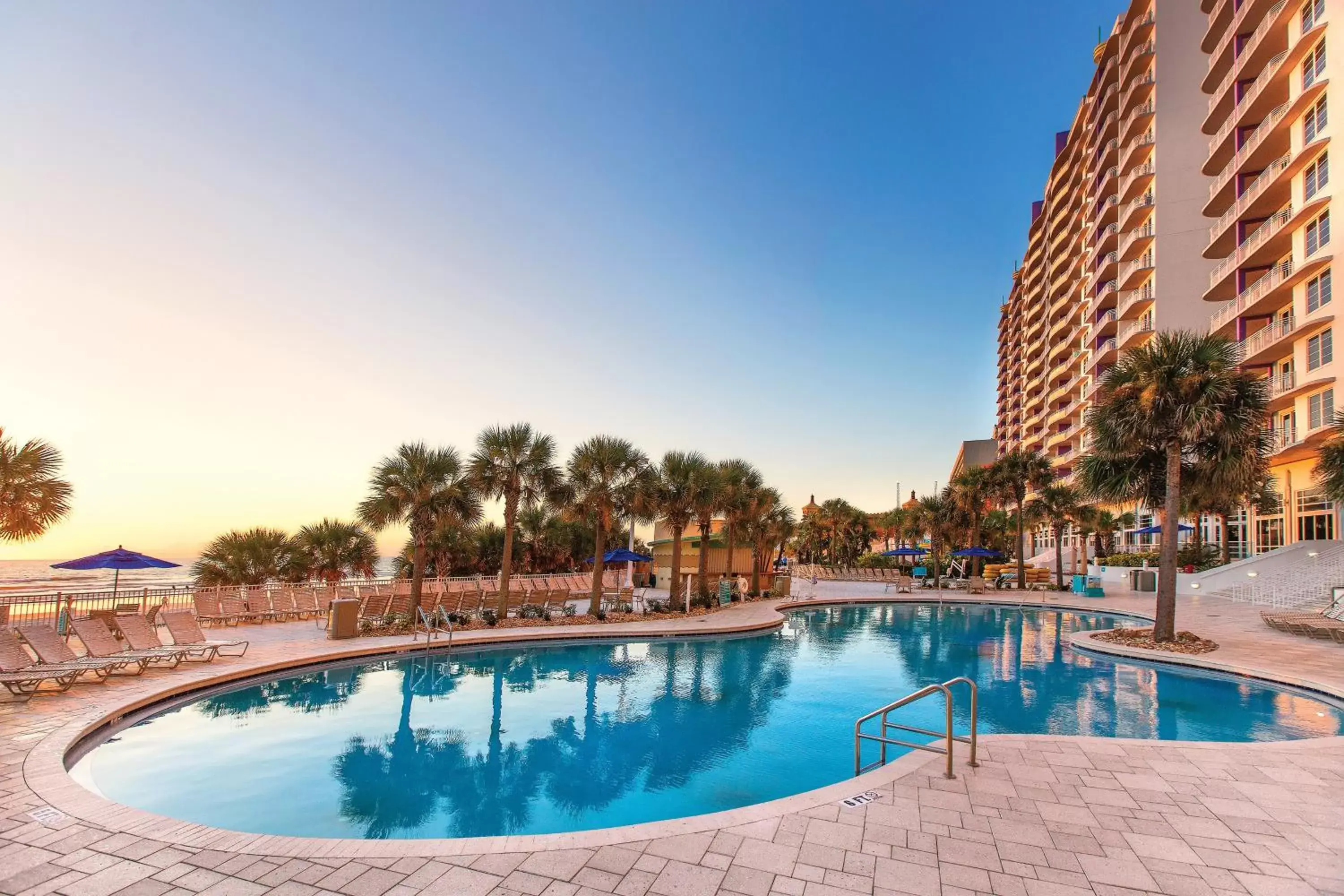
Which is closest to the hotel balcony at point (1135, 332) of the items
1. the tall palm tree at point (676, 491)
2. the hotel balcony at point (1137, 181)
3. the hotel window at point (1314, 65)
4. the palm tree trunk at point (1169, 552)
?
the hotel balcony at point (1137, 181)

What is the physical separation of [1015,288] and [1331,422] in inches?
2683

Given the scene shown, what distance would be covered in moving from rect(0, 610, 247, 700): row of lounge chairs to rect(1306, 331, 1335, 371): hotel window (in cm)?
3669

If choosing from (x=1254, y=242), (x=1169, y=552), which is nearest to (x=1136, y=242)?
(x=1254, y=242)

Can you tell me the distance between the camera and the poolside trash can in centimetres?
1463

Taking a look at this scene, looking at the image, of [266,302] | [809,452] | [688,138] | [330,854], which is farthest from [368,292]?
[809,452]

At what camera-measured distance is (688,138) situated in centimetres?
2344

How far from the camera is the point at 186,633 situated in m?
12.1

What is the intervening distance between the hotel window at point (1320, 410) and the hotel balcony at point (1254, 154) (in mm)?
11972

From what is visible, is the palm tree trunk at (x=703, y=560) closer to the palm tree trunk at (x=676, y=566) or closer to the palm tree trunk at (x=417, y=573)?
the palm tree trunk at (x=676, y=566)

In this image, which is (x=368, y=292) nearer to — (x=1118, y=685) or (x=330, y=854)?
(x=330, y=854)

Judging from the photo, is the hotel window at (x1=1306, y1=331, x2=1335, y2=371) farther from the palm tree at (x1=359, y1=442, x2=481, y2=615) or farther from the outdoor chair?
the outdoor chair

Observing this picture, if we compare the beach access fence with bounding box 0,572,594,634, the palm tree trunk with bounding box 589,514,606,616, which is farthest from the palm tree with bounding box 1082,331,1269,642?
the beach access fence with bounding box 0,572,594,634

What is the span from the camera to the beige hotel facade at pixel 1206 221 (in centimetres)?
2636

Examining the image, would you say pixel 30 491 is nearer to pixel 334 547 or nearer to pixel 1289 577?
pixel 334 547
